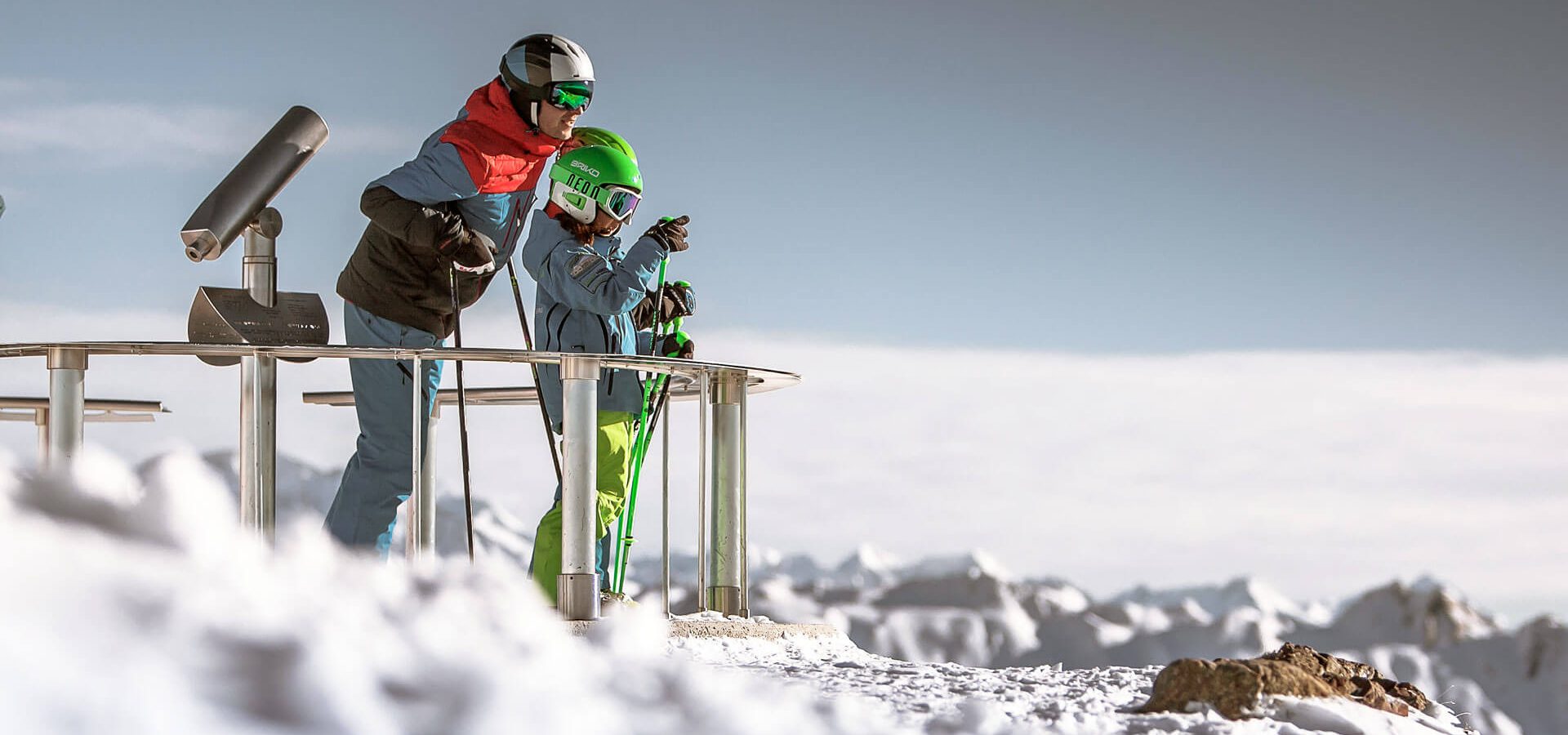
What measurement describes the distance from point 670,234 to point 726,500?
100 cm

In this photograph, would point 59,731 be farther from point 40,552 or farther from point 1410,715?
point 1410,715

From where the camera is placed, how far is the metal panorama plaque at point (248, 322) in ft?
16.7

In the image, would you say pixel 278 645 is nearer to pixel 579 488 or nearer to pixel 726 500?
pixel 579 488

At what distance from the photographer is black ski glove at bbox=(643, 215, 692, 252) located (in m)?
5.84

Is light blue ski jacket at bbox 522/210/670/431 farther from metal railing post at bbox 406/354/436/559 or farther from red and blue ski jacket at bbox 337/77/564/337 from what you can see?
metal railing post at bbox 406/354/436/559

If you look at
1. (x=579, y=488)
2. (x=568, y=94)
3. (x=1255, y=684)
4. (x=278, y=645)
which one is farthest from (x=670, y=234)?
(x=278, y=645)

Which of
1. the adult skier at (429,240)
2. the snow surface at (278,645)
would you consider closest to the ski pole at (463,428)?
the adult skier at (429,240)

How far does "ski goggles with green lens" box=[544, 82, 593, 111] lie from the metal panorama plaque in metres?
1.16

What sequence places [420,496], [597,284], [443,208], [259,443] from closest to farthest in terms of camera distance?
[259,443], [420,496], [597,284], [443,208]

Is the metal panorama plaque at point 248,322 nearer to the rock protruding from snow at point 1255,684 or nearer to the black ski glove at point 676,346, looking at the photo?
the black ski glove at point 676,346

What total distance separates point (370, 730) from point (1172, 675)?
2224 millimetres

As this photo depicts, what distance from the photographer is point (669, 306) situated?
629 centimetres

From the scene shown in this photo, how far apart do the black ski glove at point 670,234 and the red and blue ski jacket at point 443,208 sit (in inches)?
21.6

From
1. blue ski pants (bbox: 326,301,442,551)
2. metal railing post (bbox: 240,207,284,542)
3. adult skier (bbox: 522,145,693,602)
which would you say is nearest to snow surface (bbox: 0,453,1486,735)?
metal railing post (bbox: 240,207,284,542)
